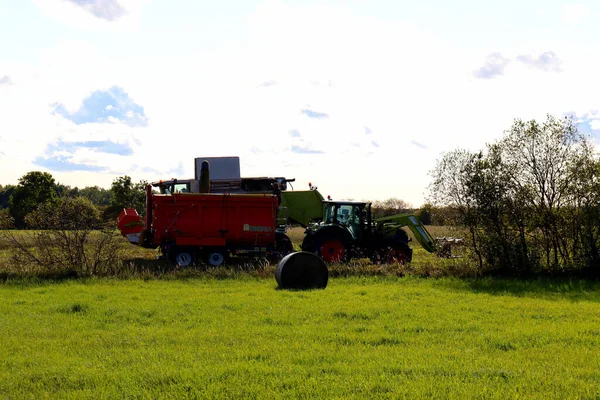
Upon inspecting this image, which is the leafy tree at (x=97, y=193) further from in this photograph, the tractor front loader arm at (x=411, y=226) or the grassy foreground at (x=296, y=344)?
the grassy foreground at (x=296, y=344)

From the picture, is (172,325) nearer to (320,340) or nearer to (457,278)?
(320,340)

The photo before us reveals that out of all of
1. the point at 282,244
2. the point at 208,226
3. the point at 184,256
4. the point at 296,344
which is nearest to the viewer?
the point at 296,344

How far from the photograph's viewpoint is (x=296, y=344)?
27.5ft

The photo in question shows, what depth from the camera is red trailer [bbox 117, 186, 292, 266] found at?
64.4 ft

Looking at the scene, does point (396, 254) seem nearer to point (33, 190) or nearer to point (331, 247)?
point (331, 247)

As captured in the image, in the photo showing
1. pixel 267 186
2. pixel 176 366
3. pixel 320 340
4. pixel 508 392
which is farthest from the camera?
pixel 267 186

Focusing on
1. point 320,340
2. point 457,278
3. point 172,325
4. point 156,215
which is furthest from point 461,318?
point 156,215

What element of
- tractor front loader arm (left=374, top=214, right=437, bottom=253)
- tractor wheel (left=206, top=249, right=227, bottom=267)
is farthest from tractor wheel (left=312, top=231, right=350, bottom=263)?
tractor wheel (left=206, top=249, right=227, bottom=267)

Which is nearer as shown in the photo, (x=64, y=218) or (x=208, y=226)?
(x=64, y=218)

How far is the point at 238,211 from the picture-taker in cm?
1997

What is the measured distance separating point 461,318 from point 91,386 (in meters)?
6.62

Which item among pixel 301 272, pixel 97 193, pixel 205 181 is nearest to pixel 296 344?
pixel 301 272

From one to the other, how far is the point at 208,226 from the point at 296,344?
38.9 ft

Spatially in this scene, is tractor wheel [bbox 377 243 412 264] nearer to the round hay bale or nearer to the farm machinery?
the farm machinery
